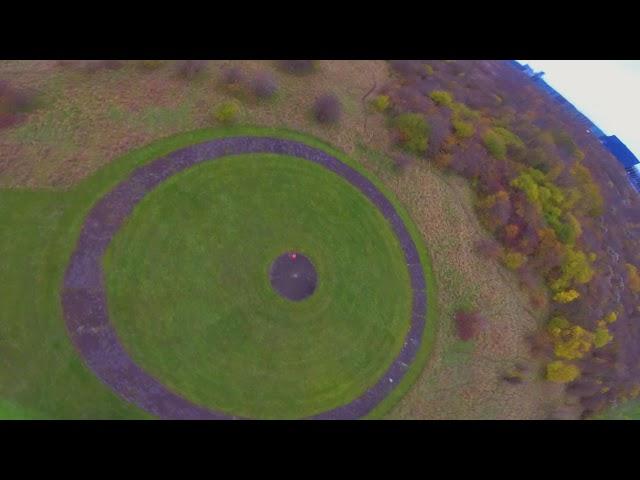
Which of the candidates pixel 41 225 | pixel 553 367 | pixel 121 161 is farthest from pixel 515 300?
pixel 41 225

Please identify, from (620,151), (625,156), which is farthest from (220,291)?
(625,156)

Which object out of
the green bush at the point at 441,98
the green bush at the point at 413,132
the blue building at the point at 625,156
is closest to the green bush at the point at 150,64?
the green bush at the point at 413,132

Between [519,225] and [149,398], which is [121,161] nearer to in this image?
[149,398]

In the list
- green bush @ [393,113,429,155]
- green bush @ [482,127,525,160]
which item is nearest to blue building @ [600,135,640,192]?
green bush @ [482,127,525,160]

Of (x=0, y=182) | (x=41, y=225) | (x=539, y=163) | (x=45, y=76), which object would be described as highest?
(x=45, y=76)

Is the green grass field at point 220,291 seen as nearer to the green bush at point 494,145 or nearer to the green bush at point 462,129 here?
the green bush at point 462,129

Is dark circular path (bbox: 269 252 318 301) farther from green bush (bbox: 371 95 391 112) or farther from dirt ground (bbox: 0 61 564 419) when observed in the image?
green bush (bbox: 371 95 391 112)

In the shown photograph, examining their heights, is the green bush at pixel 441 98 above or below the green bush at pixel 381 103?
above
